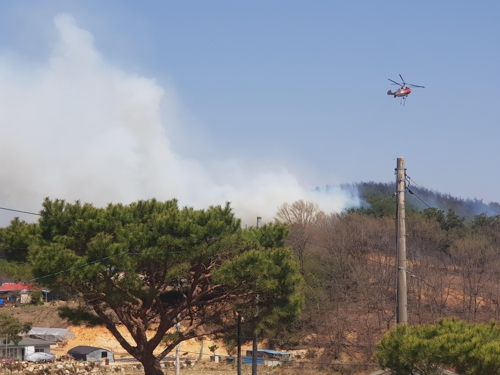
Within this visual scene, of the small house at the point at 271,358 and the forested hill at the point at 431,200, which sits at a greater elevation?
the forested hill at the point at 431,200

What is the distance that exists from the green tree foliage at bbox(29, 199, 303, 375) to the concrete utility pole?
575 centimetres

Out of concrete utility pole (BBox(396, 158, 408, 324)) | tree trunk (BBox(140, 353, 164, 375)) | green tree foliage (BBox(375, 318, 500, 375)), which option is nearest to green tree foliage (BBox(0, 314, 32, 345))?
tree trunk (BBox(140, 353, 164, 375))

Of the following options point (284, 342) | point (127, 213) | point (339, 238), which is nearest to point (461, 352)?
point (127, 213)

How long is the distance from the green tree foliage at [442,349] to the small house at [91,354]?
35743mm

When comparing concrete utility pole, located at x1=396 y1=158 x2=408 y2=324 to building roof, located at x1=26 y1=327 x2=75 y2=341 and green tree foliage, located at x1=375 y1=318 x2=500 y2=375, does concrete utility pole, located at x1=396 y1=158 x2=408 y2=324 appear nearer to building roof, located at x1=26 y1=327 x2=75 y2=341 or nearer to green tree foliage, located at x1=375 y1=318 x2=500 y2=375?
green tree foliage, located at x1=375 y1=318 x2=500 y2=375

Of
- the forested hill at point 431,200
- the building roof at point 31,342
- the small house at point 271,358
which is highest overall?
the forested hill at point 431,200

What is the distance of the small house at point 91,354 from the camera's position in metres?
45.0

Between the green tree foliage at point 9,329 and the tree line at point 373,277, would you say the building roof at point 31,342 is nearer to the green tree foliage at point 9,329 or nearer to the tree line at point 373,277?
the green tree foliage at point 9,329

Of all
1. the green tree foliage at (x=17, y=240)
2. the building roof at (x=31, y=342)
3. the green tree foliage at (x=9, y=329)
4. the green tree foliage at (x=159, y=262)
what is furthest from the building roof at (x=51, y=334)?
the green tree foliage at (x=17, y=240)

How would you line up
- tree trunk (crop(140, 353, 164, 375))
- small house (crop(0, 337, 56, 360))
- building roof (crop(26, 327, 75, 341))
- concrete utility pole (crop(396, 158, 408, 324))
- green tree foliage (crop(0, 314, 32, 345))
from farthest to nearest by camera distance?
1. building roof (crop(26, 327, 75, 341))
2. small house (crop(0, 337, 56, 360))
3. green tree foliage (crop(0, 314, 32, 345))
4. tree trunk (crop(140, 353, 164, 375))
5. concrete utility pole (crop(396, 158, 408, 324))

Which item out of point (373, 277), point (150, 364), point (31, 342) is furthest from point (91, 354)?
point (150, 364)

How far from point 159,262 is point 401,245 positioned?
783 cm

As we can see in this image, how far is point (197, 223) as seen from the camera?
20.2 metres

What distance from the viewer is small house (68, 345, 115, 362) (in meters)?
45.0
